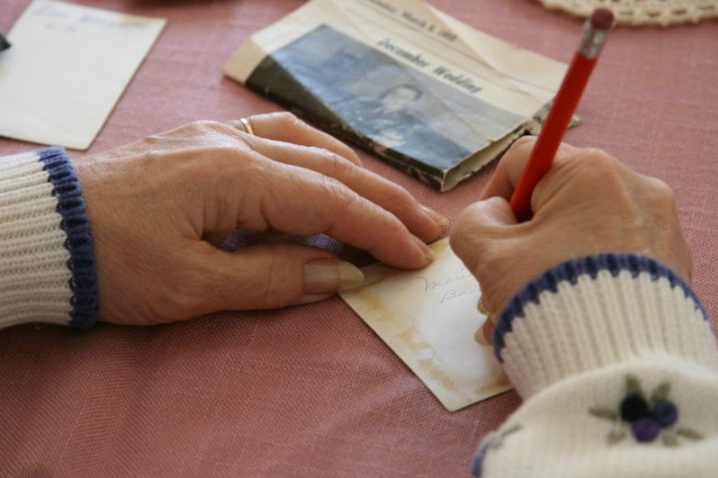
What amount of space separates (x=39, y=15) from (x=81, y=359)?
58 centimetres

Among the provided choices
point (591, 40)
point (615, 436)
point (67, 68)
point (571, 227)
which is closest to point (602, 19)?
point (591, 40)

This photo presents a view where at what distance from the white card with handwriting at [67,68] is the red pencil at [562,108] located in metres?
0.50

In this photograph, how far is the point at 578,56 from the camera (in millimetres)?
535

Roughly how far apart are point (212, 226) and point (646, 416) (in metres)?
0.39

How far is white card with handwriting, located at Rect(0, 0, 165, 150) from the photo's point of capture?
92cm

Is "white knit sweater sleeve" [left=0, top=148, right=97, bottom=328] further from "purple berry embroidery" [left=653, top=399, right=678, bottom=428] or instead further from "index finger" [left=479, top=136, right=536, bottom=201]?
"purple berry embroidery" [left=653, top=399, right=678, bottom=428]

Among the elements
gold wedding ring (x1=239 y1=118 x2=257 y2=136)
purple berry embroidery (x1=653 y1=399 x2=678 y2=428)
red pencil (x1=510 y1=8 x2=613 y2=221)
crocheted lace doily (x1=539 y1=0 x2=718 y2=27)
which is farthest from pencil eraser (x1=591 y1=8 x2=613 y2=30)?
crocheted lace doily (x1=539 y1=0 x2=718 y2=27)

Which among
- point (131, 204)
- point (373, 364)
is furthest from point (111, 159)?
point (373, 364)

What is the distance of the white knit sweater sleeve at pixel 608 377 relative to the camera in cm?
49

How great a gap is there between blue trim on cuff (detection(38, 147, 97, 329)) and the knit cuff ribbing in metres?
0.34

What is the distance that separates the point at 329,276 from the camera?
2.36 feet

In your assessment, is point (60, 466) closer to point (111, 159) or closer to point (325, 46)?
point (111, 159)

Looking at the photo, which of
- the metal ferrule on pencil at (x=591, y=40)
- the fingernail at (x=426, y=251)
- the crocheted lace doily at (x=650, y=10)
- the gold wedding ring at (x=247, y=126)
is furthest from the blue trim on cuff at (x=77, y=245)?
the crocheted lace doily at (x=650, y=10)

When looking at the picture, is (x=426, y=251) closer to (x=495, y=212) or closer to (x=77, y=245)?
(x=495, y=212)
